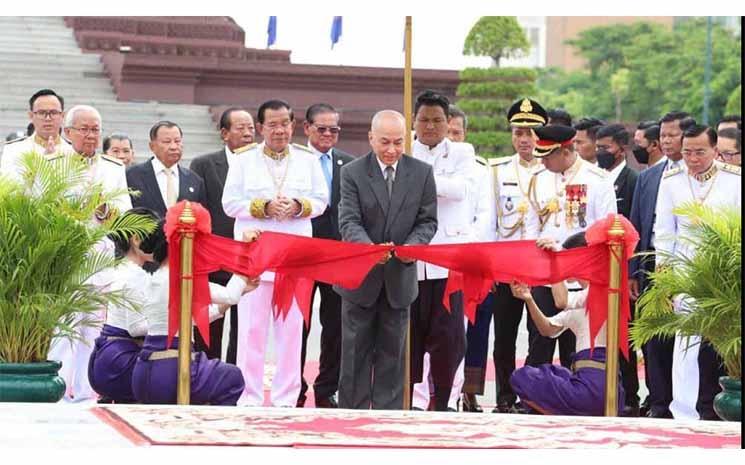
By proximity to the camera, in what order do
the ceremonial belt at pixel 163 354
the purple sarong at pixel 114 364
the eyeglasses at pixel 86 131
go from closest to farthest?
the ceremonial belt at pixel 163 354 → the purple sarong at pixel 114 364 → the eyeglasses at pixel 86 131

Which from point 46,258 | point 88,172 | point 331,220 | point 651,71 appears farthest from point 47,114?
point 651,71

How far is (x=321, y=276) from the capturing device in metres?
7.74

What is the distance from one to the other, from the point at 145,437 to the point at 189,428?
0.30 m

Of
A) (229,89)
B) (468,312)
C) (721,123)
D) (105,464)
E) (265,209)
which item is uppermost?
(229,89)

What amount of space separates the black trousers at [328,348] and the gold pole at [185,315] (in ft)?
4.71

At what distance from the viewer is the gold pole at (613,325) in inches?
293

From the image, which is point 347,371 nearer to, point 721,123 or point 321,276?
point 321,276

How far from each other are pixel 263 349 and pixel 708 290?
2544 millimetres

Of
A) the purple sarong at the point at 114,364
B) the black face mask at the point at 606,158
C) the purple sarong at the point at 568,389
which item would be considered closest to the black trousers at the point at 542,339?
the purple sarong at the point at 568,389

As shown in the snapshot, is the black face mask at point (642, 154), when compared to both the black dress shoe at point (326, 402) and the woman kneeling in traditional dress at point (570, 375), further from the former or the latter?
the black dress shoe at point (326, 402)

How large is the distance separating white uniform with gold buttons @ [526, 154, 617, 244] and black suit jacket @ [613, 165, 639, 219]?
1.22 metres

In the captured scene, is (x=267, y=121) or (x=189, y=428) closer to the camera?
(x=189, y=428)

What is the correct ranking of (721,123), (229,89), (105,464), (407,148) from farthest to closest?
(229,89), (721,123), (407,148), (105,464)

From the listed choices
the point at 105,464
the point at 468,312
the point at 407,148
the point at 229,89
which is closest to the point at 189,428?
the point at 105,464
